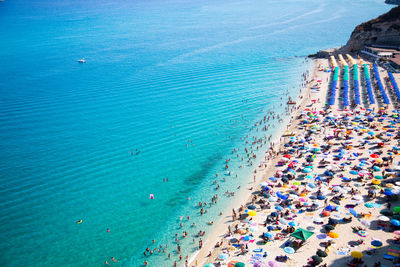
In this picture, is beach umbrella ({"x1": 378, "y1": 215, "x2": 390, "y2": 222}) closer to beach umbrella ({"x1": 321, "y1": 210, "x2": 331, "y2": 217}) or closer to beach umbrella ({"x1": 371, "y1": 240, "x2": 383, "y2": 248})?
beach umbrella ({"x1": 371, "y1": 240, "x2": 383, "y2": 248})

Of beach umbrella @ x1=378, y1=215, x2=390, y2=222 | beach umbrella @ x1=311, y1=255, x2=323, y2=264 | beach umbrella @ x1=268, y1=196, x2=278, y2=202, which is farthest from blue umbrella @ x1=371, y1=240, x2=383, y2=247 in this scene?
beach umbrella @ x1=268, y1=196, x2=278, y2=202

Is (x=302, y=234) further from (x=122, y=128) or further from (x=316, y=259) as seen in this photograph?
(x=122, y=128)

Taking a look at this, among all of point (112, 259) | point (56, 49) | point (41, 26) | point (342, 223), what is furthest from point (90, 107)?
point (41, 26)

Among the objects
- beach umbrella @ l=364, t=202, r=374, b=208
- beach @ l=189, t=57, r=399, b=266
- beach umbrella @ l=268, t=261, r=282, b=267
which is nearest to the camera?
beach umbrella @ l=268, t=261, r=282, b=267

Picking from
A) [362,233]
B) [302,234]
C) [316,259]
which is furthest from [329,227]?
[316,259]

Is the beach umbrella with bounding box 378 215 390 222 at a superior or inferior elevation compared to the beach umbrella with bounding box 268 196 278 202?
superior

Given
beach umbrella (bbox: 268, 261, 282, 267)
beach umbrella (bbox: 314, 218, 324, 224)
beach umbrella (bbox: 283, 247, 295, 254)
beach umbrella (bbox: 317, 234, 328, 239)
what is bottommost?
beach umbrella (bbox: 268, 261, 282, 267)
